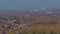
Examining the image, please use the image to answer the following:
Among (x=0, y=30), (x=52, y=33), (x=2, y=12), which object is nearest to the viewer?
(x=52, y=33)

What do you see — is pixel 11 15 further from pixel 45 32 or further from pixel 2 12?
pixel 45 32

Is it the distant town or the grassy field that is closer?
the grassy field

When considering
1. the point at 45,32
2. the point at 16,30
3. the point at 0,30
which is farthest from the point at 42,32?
the point at 0,30

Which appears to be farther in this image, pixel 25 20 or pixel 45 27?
pixel 25 20

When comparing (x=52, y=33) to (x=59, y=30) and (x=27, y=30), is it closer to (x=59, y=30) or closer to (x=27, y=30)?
(x=59, y=30)

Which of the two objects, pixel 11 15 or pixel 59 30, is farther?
pixel 11 15

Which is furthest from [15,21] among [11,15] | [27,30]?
[27,30]

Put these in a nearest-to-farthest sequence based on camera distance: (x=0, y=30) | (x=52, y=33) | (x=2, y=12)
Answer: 1. (x=52, y=33)
2. (x=0, y=30)
3. (x=2, y=12)

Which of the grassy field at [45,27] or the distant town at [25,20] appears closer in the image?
the grassy field at [45,27]

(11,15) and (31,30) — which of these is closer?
(31,30)
